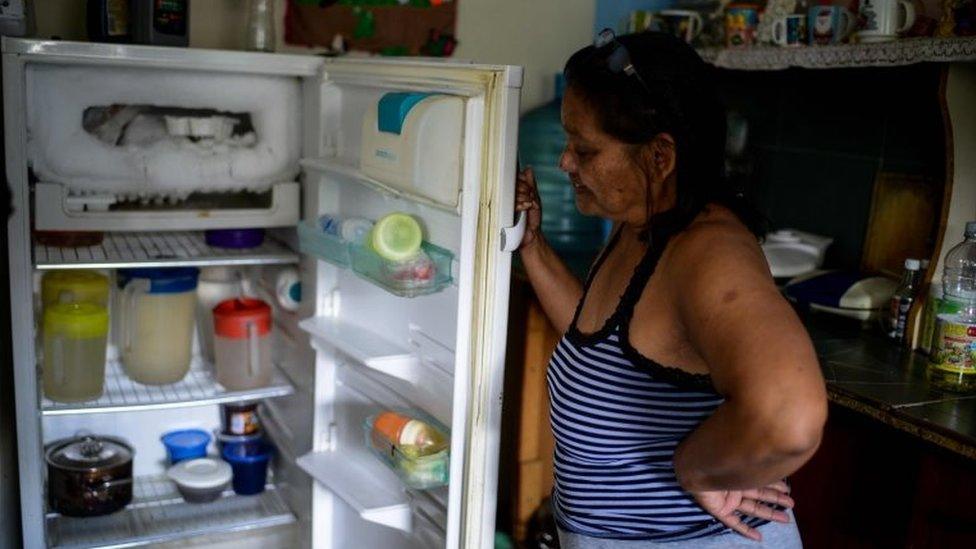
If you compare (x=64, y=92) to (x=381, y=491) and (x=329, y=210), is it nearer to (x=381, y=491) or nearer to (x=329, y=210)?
(x=329, y=210)

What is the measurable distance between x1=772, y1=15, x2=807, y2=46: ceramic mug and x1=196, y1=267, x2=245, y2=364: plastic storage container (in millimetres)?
1498

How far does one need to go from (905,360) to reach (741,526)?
730mm

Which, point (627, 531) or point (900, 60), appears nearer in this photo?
point (627, 531)

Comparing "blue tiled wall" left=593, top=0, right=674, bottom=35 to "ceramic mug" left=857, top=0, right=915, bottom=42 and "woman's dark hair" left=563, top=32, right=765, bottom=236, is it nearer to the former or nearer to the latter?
"ceramic mug" left=857, top=0, right=915, bottom=42

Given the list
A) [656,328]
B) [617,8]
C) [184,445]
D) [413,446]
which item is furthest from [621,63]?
[184,445]

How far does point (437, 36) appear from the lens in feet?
9.07

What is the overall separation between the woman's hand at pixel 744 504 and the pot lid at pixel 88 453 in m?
1.64

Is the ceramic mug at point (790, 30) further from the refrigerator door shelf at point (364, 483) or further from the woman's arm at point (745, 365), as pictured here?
the refrigerator door shelf at point (364, 483)

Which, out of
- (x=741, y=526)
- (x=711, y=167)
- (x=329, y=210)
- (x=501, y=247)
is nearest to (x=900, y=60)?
(x=711, y=167)

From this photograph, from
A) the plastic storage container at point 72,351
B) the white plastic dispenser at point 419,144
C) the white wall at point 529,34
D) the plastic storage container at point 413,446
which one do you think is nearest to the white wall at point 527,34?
the white wall at point 529,34

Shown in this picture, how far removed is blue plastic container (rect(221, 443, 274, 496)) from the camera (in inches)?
105

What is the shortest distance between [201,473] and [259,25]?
3.74 feet

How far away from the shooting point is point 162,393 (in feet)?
8.21

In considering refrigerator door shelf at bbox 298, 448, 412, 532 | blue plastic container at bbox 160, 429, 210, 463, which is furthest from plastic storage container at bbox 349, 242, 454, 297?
blue plastic container at bbox 160, 429, 210, 463
